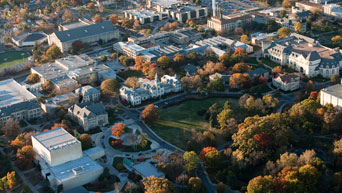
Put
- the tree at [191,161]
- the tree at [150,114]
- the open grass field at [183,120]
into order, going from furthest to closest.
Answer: the tree at [150,114] → the open grass field at [183,120] → the tree at [191,161]

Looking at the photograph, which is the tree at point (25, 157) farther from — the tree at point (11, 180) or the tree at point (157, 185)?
the tree at point (157, 185)

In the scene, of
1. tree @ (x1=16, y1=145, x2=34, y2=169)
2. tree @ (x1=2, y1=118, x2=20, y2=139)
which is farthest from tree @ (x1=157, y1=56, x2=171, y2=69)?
tree @ (x1=16, y1=145, x2=34, y2=169)

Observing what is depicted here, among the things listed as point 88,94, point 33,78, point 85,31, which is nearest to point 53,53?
point 85,31

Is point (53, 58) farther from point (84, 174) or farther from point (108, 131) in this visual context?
point (84, 174)

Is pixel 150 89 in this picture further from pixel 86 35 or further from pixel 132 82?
pixel 86 35

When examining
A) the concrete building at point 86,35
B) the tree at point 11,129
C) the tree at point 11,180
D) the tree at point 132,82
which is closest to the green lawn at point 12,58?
the concrete building at point 86,35

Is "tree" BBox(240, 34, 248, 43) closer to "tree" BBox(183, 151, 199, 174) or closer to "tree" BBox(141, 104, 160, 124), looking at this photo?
"tree" BBox(141, 104, 160, 124)
